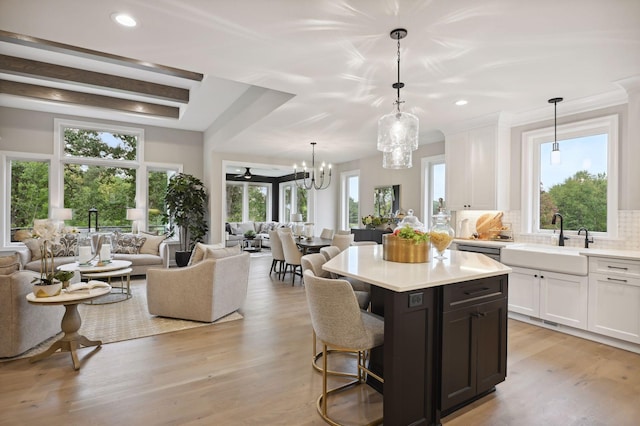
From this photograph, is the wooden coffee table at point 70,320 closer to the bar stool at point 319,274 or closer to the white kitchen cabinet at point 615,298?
the bar stool at point 319,274

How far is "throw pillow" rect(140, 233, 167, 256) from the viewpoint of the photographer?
6.24 metres

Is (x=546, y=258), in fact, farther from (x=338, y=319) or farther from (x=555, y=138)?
(x=338, y=319)

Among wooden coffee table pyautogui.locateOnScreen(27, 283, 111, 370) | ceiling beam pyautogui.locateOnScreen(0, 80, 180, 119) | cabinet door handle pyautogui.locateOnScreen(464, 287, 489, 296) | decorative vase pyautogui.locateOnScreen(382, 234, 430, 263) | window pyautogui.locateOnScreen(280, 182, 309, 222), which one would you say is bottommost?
wooden coffee table pyautogui.locateOnScreen(27, 283, 111, 370)

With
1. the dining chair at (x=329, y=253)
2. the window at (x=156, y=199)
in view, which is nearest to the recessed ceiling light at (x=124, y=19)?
the dining chair at (x=329, y=253)

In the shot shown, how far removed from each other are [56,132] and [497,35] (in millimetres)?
7858

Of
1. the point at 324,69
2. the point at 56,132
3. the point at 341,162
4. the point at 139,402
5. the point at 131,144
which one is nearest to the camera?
the point at 139,402

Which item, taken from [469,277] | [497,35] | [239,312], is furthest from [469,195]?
[239,312]

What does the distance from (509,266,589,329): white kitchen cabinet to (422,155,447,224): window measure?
2.46 metres

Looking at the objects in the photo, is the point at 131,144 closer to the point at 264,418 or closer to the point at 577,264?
the point at 264,418

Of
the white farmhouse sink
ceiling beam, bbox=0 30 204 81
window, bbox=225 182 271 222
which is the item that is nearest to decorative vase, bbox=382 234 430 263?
the white farmhouse sink

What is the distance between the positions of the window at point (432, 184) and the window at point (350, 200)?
232cm

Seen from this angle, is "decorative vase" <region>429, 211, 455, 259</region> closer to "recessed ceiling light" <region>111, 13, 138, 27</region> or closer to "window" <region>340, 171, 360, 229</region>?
"recessed ceiling light" <region>111, 13, 138, 27</region>

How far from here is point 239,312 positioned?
13.7 feet

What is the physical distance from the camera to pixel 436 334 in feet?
6.48
